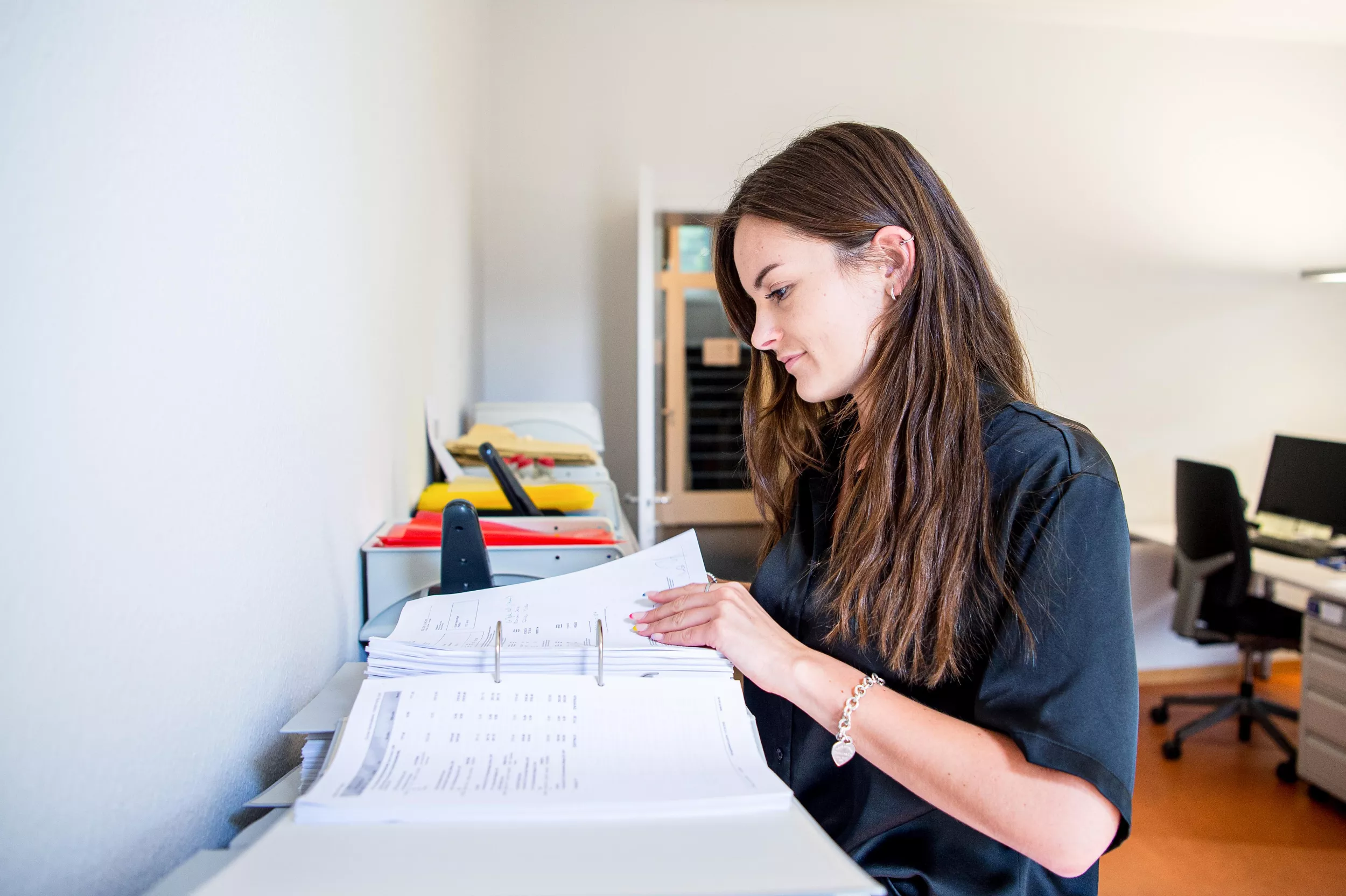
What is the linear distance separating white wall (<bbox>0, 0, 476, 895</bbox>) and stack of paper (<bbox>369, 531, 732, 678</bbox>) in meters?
0.15

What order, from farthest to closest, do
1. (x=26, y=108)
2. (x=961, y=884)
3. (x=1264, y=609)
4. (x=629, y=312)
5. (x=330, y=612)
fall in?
(x=629, y=312) → (x=1264, y=609) → (x=330, y=612) → (x=961, y=884) → (x=26, y=108)

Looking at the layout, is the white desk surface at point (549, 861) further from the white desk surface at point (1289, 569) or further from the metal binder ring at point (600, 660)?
the white desk surface at point (1289, 569)

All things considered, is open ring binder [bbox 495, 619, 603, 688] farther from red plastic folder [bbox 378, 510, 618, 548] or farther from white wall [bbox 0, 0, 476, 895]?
red plastic folder [bbox 378, 510, 618, 548]

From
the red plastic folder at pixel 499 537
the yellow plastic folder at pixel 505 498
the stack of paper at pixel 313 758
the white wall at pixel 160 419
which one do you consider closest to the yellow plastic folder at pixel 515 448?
the yellow plastic folder at pixel 505 498

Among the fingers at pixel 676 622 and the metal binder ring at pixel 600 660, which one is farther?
the fingers at pixel 676 622

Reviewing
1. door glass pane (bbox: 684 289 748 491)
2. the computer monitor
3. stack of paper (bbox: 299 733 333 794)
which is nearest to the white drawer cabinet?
the computer monitor

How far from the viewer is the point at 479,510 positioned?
1630 mm

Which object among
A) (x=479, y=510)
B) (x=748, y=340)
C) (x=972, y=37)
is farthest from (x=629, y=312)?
(x=748, y=340)

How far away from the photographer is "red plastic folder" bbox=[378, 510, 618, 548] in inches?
50.0

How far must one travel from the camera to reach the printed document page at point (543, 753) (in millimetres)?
556

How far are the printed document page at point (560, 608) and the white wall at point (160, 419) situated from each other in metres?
0.16

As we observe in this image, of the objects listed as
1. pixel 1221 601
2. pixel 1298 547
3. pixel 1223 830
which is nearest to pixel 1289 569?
pixel 1221 601

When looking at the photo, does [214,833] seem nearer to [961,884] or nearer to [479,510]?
[961,884]

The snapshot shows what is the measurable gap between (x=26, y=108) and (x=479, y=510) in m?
1.22
